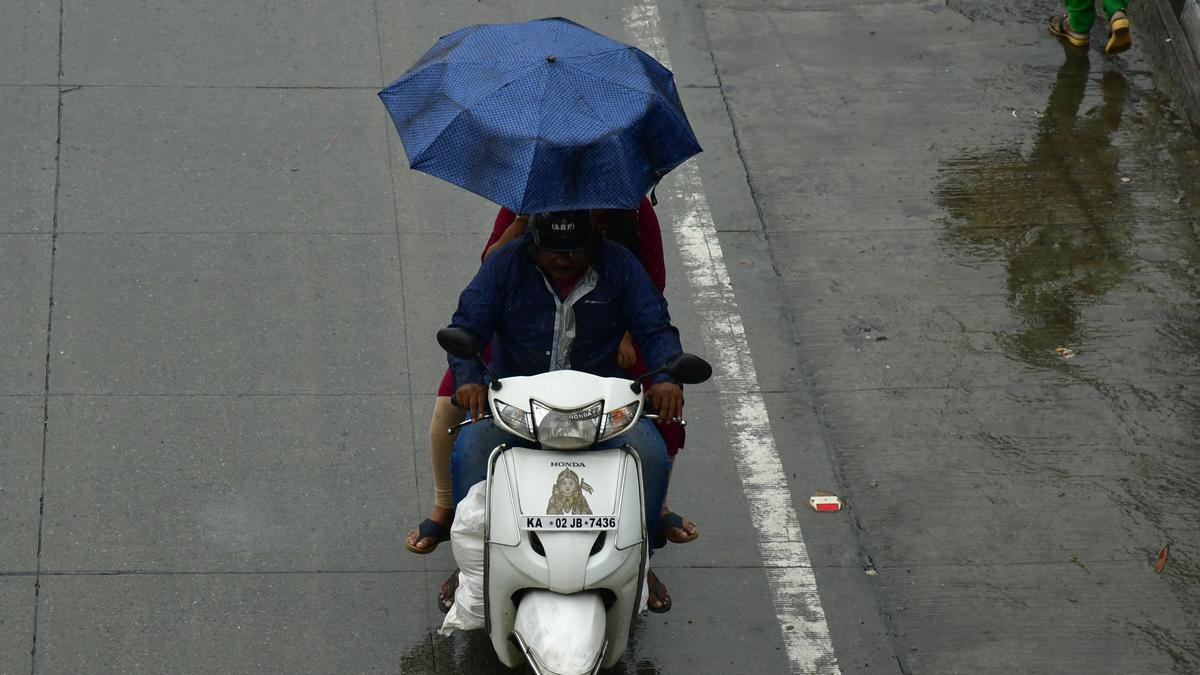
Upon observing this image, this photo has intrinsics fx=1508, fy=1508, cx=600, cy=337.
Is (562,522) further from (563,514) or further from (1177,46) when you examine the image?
(1177,46)

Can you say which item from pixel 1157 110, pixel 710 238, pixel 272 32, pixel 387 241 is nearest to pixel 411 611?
pixel 387 241

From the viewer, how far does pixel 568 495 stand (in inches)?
189

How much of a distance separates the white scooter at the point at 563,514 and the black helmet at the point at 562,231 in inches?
16.0

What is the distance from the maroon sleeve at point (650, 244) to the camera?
571 cm

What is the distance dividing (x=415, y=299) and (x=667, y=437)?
6.94 ft

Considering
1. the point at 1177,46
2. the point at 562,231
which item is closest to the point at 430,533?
the point at 562,231

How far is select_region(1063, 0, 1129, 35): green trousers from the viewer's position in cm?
920

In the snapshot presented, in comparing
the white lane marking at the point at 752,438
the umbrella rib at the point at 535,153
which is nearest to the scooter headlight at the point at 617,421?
the umbrella rib at the point at 535,153

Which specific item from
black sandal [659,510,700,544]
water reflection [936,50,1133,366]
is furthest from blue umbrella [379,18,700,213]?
water reflection [936,50,1133,366]

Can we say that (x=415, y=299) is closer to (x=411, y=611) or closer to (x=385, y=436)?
(x=385, y=436)

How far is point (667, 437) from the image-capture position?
565 cm

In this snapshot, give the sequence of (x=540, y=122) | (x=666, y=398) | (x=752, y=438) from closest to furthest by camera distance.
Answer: (x=540, y=122) → (x=666, y=398) → (x=752, y=438)

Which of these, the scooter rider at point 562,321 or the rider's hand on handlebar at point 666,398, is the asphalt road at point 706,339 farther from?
the rider's hand on handlebar at point 666,398

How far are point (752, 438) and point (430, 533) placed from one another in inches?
64.9
